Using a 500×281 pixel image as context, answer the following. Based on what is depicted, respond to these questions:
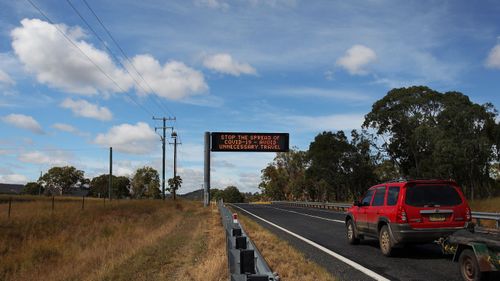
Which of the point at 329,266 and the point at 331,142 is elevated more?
the point at 331,142

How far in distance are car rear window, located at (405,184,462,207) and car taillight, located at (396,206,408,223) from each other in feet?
0.70

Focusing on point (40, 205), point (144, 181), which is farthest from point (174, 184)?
point (144, 181)

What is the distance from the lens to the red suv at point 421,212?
10.4m

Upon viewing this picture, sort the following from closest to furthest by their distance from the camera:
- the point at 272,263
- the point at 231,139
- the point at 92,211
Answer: the point at 272,263 → the point at 92,211 → the point at 231,139

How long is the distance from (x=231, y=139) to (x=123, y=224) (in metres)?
23.0

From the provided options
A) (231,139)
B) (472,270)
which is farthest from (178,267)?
(231,139)

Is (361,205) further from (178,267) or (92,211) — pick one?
(92,211)

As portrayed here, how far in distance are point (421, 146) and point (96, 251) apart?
46690 millimetres

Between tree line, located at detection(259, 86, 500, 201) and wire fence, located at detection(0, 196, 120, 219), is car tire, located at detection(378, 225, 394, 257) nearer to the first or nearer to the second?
wire fence, located at detection(0, 196, 120, 219)

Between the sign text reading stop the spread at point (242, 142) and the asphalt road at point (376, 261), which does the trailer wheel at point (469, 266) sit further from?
the sign text reading stop the spread at point (242, 142)

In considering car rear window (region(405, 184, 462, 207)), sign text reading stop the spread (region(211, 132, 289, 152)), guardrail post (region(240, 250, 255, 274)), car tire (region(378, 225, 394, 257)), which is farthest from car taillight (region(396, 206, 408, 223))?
sign text reading stop the spread (region(211, 132, 289, 152))

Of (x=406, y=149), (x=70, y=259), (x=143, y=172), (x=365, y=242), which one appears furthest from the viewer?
(x=143, y=172)

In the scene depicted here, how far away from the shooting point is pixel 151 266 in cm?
1030

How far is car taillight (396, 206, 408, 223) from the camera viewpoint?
34.5 feet
